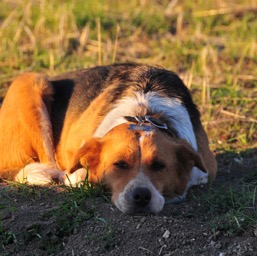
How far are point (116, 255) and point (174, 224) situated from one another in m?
0.51

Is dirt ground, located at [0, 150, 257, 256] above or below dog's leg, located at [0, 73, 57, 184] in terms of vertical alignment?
above

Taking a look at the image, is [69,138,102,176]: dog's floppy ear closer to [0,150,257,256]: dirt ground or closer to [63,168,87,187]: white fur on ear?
[63,168,87,187]: white fur on ear

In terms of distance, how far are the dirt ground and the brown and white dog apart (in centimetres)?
18

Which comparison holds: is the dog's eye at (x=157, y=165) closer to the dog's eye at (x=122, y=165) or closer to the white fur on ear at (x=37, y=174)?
the dog's eye at (x=122, y=165)

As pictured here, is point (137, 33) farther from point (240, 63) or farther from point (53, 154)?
point (53, 154)

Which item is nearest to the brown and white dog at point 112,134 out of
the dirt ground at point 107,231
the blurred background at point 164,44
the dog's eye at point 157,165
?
the dog's eye at point 157,165

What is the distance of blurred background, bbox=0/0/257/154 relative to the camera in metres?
8.28

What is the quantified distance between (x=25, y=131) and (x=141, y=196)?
223cm

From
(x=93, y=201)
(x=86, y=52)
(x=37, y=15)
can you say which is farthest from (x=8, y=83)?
(x=93, y=201)

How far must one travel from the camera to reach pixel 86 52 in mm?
9828

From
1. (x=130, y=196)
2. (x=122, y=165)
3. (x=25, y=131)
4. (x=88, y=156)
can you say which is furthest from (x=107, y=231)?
(x=25, y=131)

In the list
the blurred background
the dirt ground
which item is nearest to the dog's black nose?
the dirt ground

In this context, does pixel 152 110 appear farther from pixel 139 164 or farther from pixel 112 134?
pixel 139 164

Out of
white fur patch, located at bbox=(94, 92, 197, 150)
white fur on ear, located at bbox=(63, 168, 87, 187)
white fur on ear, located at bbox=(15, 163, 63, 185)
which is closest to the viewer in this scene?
white fur on ear, located at bbox=(63, 168, 87, 187)
